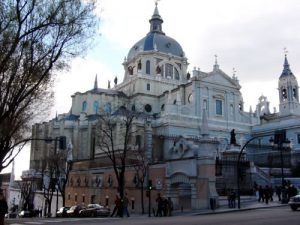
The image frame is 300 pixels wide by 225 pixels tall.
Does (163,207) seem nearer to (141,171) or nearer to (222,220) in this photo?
(141,171)

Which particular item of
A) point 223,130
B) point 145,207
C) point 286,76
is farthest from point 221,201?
point 286,76

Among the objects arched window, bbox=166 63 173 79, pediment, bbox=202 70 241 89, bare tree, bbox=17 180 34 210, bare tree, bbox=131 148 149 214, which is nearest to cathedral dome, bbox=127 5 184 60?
arched window, bbox=166 63 173 79

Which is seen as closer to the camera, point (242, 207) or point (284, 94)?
point (242, 207)

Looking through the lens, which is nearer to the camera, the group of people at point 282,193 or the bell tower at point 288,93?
the group of people at point 282,193

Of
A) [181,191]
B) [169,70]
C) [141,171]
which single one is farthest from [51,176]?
[169,70]

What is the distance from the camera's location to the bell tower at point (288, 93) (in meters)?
73.4

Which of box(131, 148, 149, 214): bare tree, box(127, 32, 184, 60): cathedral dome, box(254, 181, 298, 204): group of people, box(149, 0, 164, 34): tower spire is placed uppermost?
box(149, 0, 164, 34): tower spire

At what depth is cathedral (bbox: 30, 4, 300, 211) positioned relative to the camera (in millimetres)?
41062

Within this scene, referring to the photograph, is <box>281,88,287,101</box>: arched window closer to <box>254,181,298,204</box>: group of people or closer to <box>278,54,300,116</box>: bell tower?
<box>278,54,300,116</box>: bell tower

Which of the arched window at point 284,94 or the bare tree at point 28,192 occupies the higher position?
the arched window at point 284,94

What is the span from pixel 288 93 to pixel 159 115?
91.2 ft

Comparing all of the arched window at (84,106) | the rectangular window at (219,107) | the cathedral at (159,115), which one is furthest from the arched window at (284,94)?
the arched window at (84,106)

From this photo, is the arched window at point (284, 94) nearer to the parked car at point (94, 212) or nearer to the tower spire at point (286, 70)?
the tower spire at point (286, 70)

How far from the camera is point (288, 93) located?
7425cm
